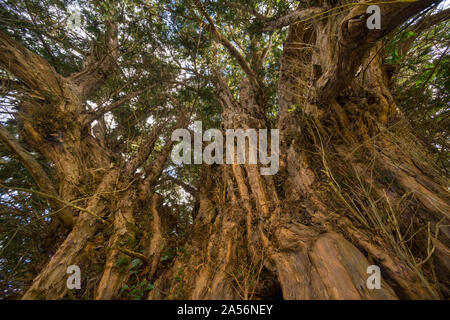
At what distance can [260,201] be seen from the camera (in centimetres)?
201

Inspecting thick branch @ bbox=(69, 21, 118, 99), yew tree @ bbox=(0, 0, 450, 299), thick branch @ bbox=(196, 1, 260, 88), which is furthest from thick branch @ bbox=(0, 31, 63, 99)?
thick branch @ bbox=(196, 1, 260, 88)

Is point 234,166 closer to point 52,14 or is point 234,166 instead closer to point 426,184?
point 426,184

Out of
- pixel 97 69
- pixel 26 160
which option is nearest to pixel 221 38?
pixel 97 69

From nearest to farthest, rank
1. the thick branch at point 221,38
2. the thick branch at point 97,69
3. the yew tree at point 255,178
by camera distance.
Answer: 1. the yew tree at point 255,178
2. the thick branch at point 221,38
3. the thick branch at point 97,69

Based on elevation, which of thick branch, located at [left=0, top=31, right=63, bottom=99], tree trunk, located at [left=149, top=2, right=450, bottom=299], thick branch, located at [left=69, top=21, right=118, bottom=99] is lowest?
tree trunk, located at [left=149, top=2, right=450, bottom=299]

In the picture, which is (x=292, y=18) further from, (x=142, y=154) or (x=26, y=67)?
(x=26, y=67)

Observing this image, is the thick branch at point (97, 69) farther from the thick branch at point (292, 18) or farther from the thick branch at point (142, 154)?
the thick branch at point (292, 18)

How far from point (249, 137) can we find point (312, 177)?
46.4 inches

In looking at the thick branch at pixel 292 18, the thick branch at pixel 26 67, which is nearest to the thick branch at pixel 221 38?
the thick branch at pixel 292 18

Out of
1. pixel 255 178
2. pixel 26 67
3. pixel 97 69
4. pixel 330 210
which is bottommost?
pixel 330 210

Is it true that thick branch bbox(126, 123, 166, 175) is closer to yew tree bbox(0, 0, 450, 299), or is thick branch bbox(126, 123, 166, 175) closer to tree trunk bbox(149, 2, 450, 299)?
yew tree bbox(0, 0, 450, 299)

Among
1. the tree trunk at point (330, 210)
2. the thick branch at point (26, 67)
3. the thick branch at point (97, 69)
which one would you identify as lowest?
the tree trunk at point (330, 210)

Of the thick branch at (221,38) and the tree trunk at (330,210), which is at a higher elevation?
the thick branch at (221,38)
